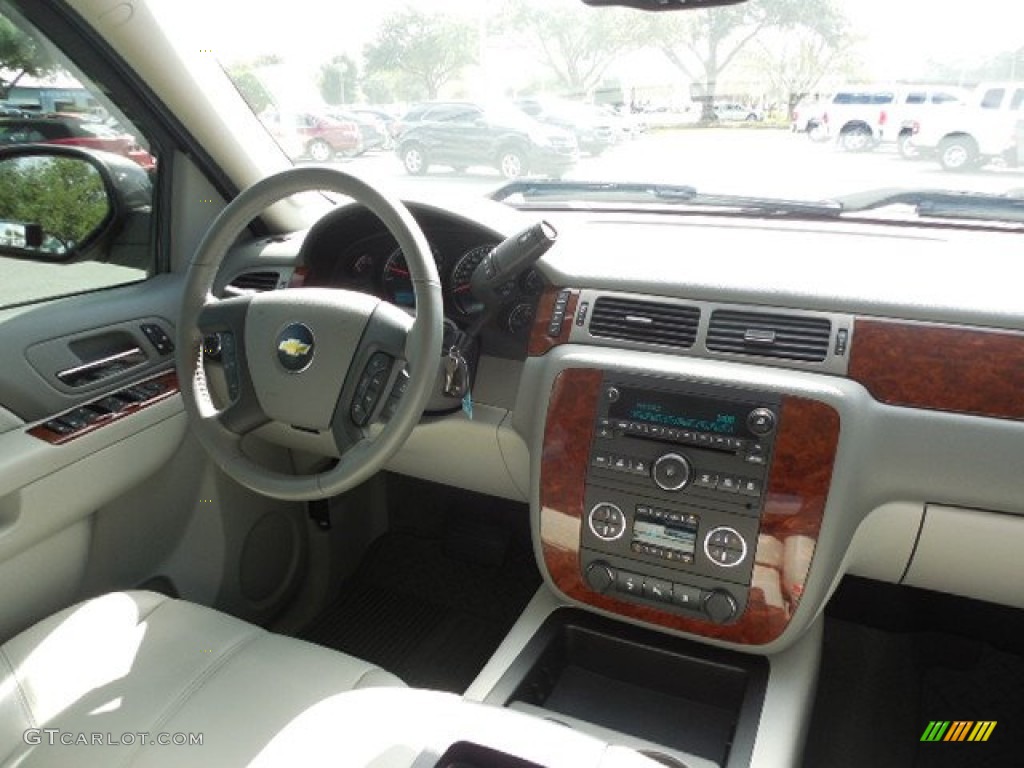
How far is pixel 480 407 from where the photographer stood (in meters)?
1.92

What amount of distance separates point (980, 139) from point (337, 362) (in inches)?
56.5

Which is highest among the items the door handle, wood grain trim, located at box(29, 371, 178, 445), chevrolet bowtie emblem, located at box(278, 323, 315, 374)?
chevrolet bowtie emblem, located at box(278, 323, 315, 374)

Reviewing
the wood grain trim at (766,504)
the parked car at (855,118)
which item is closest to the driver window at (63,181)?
the wood grain trim at (766,504)

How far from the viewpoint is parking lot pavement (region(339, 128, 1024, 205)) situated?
1.81m

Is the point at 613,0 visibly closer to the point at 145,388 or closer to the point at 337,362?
the point at 337,362

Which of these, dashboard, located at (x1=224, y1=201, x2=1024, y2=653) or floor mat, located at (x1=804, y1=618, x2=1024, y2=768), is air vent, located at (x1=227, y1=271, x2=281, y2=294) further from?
floor mat, located at (x1=804, y1=618, x2=1024, y2=768)

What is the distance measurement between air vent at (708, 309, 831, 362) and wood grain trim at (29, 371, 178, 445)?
1340mm

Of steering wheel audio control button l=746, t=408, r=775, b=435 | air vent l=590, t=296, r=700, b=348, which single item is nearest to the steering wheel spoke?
air vent l=590, t=296, r=700, b=348

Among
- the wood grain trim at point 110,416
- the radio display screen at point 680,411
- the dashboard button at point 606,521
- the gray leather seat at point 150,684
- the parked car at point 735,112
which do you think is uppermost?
the parked car at point 735,112

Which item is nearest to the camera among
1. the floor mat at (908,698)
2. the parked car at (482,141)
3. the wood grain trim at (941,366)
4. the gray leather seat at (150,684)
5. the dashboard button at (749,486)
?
the gray leather seat at (150,684)

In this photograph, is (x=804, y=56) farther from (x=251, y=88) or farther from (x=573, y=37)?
(x=251, y=88)

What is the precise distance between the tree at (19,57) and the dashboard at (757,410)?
2.76ft

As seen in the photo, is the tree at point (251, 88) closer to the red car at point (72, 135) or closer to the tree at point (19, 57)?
the red car at point (72, 135)

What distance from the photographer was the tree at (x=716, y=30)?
183 cm
